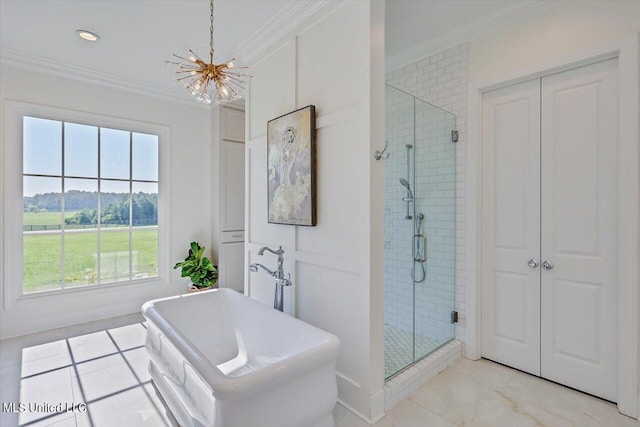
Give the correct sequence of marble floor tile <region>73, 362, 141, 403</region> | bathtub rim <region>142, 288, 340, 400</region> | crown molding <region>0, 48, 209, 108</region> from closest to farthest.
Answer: bathtub rim <region>142, 288, 340, 400</region> < marble floor tile <region>73, 362, 141, 403</region> < crown molding <region>0, 48, 209, 108</region>

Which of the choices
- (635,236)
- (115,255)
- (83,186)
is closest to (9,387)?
(115,255)

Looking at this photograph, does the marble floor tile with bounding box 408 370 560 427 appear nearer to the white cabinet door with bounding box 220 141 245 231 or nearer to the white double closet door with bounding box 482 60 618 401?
the white double closet door with bounding box 482 60 618 401

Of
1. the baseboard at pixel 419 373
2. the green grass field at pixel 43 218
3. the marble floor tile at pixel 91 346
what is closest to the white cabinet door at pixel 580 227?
the baseboard at pixel 419 373

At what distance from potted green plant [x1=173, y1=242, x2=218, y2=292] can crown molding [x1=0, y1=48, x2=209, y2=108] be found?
6.44 feet

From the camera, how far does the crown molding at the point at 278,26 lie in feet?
7.74

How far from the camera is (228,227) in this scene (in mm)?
4449

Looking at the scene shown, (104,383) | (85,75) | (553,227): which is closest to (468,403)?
(553,227)

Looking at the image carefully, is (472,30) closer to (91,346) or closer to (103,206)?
(103,206)

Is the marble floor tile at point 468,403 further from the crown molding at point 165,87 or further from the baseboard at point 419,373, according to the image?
the crown molding at point 165,87

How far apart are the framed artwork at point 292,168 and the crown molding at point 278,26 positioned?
28.1 inches

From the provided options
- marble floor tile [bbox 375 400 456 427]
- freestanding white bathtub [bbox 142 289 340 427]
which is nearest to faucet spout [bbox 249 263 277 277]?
freestanding white bathtub [bbox 142 289 340 427]

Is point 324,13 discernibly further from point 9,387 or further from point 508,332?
point 9,387

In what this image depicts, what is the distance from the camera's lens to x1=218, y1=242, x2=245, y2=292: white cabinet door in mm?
4355

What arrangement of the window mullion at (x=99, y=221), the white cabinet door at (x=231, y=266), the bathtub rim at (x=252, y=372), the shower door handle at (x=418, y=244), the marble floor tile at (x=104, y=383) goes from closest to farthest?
1. the bathtub rim at (x=252, y=372)
2. the marble floor tile at (x=104, y=383)
3. the shower door handle at (x=418, y=244)
4. the window mullion at (x=99, y=221)
5. the white cabinet door at (x=231, y=266)
